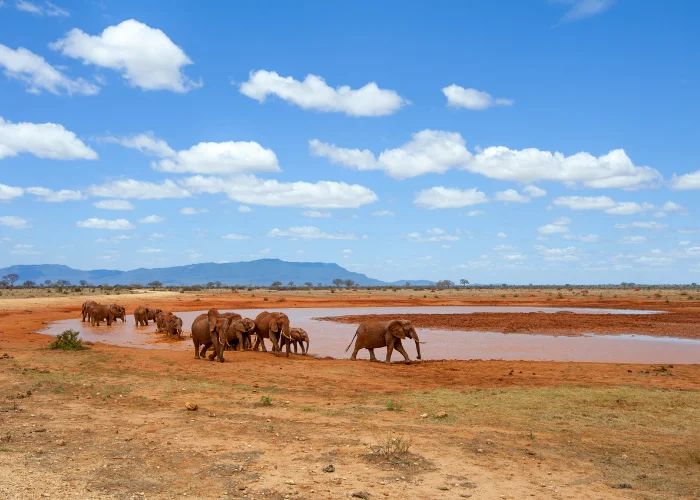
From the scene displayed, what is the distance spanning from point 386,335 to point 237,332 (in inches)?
229

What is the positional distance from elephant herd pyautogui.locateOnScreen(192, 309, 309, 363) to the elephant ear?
357 centimetres

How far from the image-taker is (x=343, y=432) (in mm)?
9844

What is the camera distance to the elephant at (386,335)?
66.2 ft

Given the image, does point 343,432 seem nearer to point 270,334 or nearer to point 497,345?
point 270,334

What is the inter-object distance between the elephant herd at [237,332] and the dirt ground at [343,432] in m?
1.75

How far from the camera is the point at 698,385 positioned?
49.8 feet

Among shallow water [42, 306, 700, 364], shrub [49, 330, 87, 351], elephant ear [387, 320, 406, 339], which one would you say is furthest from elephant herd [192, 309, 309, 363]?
shrub [49, 330, 87, 351]

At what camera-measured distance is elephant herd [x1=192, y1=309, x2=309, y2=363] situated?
1927 cm

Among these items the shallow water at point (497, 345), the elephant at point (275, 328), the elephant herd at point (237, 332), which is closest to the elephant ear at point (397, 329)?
the shallow water at point (497, 345)

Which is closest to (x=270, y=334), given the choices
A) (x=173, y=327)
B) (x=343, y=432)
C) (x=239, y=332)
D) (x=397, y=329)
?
(x=239, y=332)

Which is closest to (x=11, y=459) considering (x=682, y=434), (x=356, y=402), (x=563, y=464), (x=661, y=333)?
(x=356, y=402)

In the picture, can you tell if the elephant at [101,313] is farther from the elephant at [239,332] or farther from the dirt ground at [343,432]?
the dirt ground at [343,432]

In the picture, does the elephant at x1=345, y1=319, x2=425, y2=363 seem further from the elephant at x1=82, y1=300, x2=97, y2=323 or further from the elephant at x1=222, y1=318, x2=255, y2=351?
the elephant at x1=82, y1=300, x2=97, y2=323

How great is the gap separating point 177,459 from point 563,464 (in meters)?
5.39
